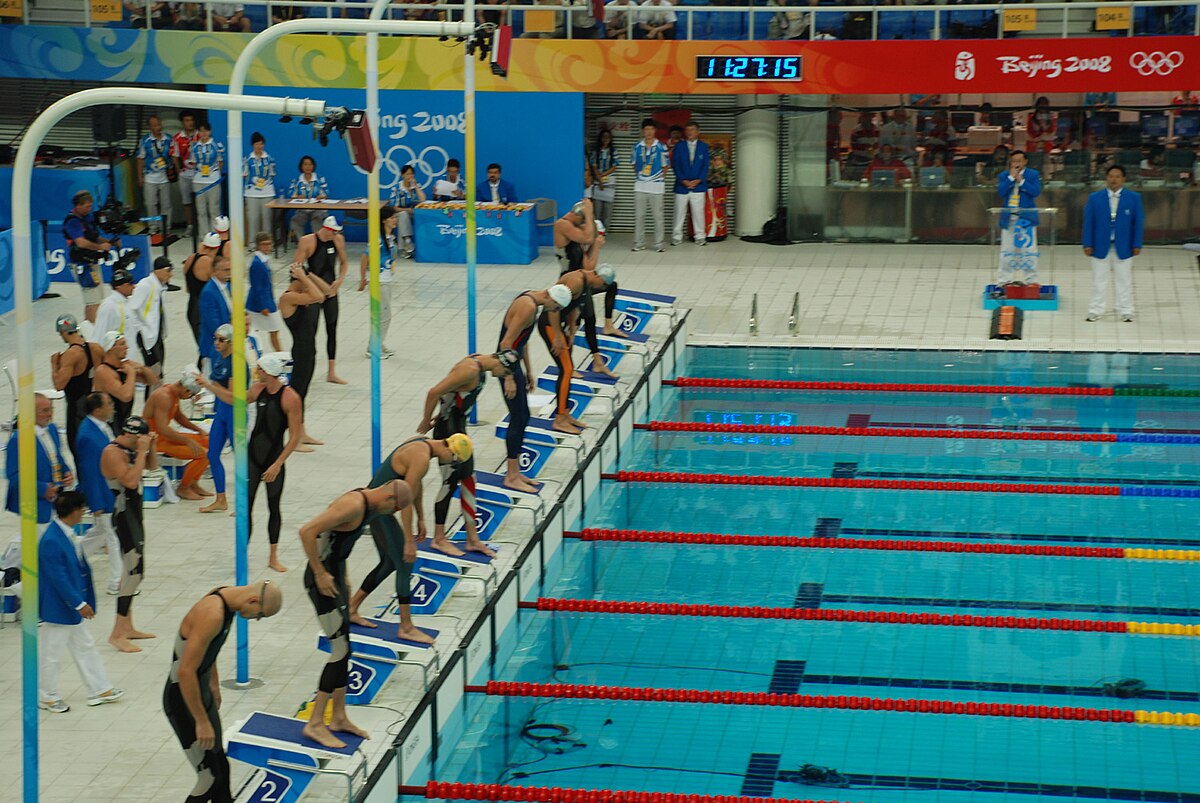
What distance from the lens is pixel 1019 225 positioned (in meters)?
15.7

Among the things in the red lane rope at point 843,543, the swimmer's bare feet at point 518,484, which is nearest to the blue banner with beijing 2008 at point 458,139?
the swimmer's bare feet at point 518,484

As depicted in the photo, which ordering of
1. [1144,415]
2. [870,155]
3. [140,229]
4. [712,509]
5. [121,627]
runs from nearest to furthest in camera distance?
[121,627] → [712,509] → [1144,415] → [140,229] → [870,155]

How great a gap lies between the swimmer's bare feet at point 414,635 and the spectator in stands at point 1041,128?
44.2 feet

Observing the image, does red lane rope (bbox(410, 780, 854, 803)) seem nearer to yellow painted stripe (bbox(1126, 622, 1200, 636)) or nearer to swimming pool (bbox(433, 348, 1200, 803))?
swimming pool (bbox(433, 348, 1200, 803))

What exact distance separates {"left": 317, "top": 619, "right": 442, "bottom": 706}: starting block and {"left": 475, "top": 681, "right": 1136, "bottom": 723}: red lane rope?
387 millimetres

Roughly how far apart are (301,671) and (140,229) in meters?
10.9

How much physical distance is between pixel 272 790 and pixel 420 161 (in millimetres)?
13535

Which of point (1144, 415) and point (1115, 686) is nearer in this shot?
point (1115, 686)

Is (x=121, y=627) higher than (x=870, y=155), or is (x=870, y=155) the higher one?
(x=870, y=155)

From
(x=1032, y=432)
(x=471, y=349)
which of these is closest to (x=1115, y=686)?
(x=1032, y=432)

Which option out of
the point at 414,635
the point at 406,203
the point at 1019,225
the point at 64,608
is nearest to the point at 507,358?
the point at 414,635

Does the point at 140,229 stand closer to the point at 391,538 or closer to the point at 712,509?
the point at 712,509

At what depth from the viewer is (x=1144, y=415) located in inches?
498

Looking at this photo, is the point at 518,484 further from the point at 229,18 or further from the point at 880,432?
the point at 229,18
